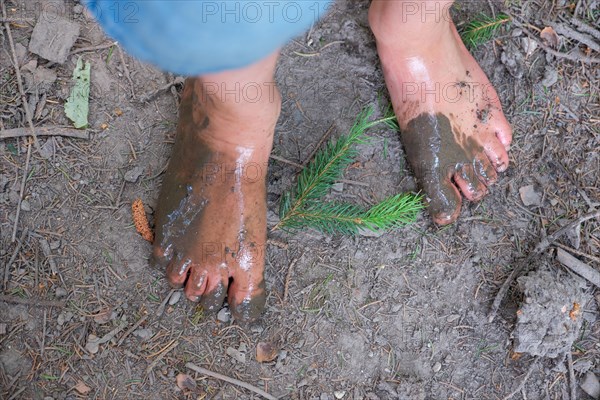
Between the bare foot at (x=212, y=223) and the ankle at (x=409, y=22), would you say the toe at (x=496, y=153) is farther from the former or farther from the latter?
the bare foot at (x=212, y=223)

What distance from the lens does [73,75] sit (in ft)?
5.55

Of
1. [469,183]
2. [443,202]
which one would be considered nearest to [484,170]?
[469,183]

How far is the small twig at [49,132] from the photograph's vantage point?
162 cm

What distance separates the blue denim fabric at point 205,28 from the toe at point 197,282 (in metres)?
0.83

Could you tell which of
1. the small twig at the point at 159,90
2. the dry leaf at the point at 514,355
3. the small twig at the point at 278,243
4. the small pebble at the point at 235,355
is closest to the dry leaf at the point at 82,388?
the small pebble at the point at 235,355

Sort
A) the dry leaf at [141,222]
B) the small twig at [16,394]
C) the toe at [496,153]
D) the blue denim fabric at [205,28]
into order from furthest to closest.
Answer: the toe at [496,153], the dry leaf at [141,222], the small twig at [16,394], the blue denim fabric at [205,28]

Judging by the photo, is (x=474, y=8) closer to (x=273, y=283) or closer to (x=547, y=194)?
(x=547, y=194)

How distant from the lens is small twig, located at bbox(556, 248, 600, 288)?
166cm

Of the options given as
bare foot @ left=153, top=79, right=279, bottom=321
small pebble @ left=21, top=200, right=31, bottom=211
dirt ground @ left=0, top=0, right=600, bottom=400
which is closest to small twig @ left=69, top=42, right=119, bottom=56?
dirt ground @ left=0, top=0, right=600, bottom=400

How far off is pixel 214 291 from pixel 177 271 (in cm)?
11

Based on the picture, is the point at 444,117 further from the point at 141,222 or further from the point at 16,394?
the point at 16,394

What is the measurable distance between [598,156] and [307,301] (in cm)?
98

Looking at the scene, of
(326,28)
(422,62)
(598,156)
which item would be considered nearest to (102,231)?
(326,28)

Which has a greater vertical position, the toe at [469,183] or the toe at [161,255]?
the toe at [469,183]
